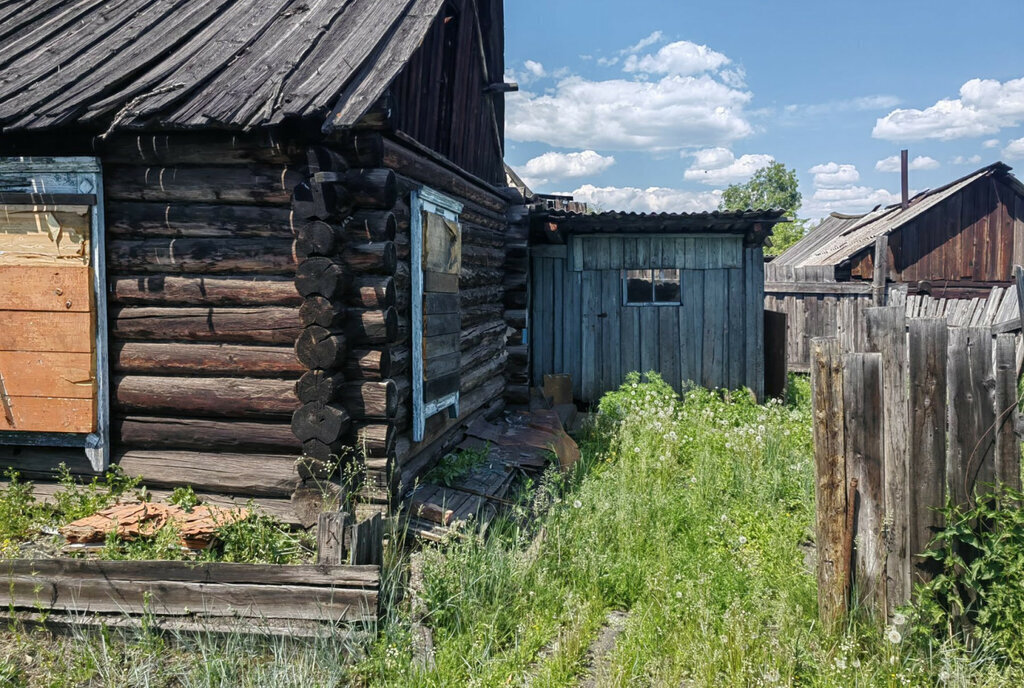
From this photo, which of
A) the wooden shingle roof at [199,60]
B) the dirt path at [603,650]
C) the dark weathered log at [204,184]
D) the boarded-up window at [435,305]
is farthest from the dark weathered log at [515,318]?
the dirt path at [603,650]

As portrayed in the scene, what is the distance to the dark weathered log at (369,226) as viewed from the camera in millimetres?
4953

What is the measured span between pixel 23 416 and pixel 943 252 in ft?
65.2

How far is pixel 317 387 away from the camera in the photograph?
483 cm

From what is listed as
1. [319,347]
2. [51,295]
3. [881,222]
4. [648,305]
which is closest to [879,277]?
[648,305]

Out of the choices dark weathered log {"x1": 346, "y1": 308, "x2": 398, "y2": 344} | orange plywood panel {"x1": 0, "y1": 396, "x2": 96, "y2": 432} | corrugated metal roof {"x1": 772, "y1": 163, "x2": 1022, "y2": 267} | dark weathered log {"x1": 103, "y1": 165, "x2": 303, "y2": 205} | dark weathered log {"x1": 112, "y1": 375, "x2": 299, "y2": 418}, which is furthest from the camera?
corrugated metal roof {"x1": 772, "y1": 163, "x2": 1022, "y2": 267}

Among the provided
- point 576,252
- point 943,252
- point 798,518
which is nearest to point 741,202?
point 943,252

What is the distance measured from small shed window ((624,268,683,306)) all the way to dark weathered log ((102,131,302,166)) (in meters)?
6.95

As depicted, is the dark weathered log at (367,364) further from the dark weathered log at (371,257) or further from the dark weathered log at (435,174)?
the dark weathered log at (435,174)

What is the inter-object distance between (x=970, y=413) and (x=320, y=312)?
3.91 m

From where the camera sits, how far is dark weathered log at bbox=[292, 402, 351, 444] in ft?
15.9

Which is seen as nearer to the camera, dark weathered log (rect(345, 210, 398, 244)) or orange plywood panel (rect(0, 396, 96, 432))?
dark weathered log (rect(345, 210, 398, 244))

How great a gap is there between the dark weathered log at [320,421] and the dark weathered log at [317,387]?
1.9 inches

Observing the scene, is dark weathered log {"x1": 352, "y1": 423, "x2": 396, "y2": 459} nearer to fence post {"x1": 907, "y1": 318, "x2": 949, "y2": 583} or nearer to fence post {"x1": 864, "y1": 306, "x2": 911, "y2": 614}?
fence post {"x1": 864, "y1": 306, "x2": 911, "y2": 614}

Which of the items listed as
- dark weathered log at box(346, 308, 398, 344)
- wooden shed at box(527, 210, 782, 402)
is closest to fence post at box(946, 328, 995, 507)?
dark weathered log at box(346, 308, 398, 344)
